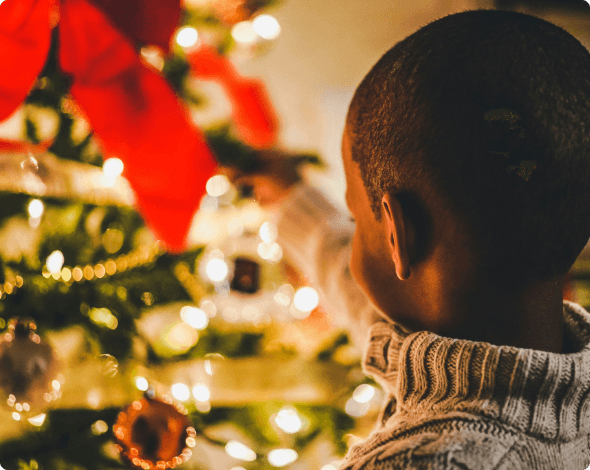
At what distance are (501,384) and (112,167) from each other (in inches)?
20.6

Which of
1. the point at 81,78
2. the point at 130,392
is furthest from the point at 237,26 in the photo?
the point at 130,392

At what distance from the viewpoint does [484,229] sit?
0.37 meters

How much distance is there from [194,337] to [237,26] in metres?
0.59

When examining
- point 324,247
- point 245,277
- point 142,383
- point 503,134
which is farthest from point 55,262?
point 503,134

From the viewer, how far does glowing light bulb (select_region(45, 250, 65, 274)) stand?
1.80ft

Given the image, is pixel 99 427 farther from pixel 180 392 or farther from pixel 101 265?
pixel 101 265

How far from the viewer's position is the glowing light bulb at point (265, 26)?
0.80 meters

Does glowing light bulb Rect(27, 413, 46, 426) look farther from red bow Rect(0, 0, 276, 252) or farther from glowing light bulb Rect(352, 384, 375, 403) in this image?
glowing light bulb Rect(352, 384, 375, 403)

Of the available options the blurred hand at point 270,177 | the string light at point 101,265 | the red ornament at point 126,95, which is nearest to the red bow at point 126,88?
the red ornament at point 126,95

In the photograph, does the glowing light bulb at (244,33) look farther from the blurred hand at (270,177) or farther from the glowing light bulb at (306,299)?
the glowing light bulb at (306,299)

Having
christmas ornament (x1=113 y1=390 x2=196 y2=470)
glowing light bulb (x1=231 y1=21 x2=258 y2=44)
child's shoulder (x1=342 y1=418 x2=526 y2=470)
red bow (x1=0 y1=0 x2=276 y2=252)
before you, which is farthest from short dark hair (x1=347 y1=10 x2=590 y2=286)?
glowing light bulb (x1=231 y1=21 x2=258 y2=44)

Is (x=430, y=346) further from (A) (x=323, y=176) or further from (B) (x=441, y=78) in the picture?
(A) (x=323, y=176)

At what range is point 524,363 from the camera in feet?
1.20

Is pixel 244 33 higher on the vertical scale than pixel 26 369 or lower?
higher
